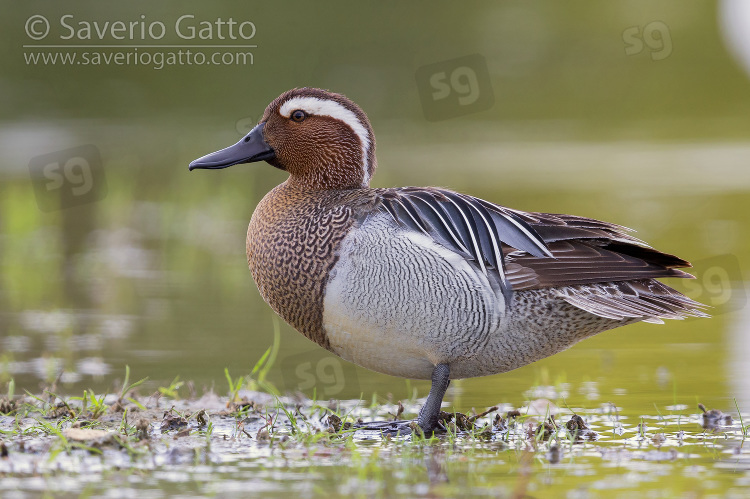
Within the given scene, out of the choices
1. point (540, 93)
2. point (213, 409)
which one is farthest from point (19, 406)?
point (540, 93)

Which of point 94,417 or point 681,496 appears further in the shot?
point 94,417

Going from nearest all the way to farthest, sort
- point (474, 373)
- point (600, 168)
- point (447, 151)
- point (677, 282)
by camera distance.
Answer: point (474, 373) < point (677, 282) < point (600, 168) < point (447, 151)

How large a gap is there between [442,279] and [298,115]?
128 cm

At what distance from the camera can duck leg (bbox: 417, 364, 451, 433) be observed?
17.5 ft

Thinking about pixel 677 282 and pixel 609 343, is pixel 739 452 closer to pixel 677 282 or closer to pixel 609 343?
pixel 609 343

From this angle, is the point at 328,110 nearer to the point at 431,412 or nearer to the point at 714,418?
the point at 431,412

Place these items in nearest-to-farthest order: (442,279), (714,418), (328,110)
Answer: (442,279) → (714,418) → (328,110)

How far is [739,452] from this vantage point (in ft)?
15.4

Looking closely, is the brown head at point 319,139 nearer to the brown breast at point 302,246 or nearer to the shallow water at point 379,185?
the brown breast at point 302,246

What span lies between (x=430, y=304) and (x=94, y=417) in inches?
61.4

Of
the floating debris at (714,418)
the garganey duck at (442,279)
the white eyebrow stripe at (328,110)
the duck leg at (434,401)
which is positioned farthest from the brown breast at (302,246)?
the floating debris at (714,418)

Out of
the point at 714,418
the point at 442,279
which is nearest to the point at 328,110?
the point at 442,279

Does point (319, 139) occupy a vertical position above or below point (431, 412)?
above

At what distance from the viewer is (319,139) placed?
594 centimetres
